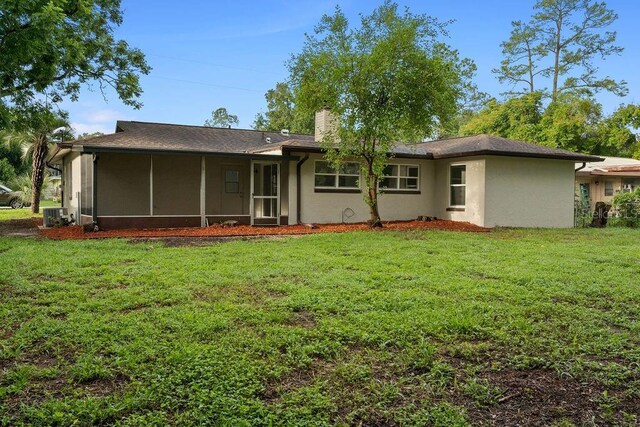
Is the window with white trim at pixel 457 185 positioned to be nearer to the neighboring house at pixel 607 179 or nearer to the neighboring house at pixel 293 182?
the neighboring house at pixel 293 182

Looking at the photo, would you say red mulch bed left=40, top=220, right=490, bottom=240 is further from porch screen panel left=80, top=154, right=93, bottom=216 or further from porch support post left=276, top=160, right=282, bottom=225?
porch screen panel left=80, top=154, right=93, bottom=216

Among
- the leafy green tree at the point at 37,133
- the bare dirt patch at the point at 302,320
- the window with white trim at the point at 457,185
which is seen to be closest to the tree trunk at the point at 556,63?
the window with white trim at the point at 457,185

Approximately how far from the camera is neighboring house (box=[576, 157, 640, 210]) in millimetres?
20859

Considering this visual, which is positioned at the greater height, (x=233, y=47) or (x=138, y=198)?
(x=233, y=47)

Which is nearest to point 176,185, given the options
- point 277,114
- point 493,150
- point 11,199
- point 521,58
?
point 493,150

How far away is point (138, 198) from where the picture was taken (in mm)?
14086

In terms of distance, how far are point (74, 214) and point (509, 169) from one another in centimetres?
1454

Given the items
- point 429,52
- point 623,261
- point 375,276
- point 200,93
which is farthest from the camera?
point 200,93

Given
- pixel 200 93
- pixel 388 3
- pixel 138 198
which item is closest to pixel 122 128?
pixel 138 198

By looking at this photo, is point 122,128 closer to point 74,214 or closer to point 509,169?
point 74,214

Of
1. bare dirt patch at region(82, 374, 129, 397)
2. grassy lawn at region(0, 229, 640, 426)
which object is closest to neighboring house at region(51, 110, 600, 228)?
grassy lawn at region(0, 229, 640, 426)

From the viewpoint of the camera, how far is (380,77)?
1256 centimetres

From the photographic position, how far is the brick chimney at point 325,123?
1407 cm

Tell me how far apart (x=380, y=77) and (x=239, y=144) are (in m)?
5.80
